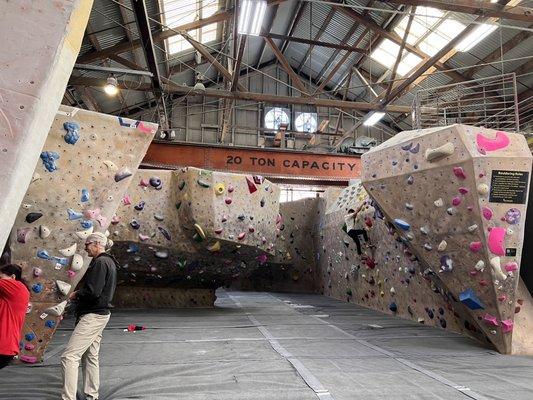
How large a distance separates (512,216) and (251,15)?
404cm

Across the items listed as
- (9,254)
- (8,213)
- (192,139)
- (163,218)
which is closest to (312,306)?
(163,218)

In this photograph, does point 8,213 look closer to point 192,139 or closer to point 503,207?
point 503,207

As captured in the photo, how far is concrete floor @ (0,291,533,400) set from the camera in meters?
2.85

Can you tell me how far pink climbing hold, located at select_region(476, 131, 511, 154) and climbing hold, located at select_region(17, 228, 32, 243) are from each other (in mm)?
3994

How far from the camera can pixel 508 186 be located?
392 centimetres

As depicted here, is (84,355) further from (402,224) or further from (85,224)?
(402,224)

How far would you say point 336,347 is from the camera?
4.23 m

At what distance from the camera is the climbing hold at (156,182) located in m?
5.91

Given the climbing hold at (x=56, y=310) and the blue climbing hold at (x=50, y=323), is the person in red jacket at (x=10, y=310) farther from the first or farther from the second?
the blue climbing hold at (x=50, y=323)

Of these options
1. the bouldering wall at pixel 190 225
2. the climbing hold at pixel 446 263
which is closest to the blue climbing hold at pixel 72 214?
the bouldering wall at pixel 190 225

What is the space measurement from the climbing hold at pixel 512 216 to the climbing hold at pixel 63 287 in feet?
13.1

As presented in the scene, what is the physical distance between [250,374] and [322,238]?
6.56 meters

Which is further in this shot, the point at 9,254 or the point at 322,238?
the point at 322,238

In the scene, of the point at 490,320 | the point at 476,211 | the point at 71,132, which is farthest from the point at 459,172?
the point at 71,132
